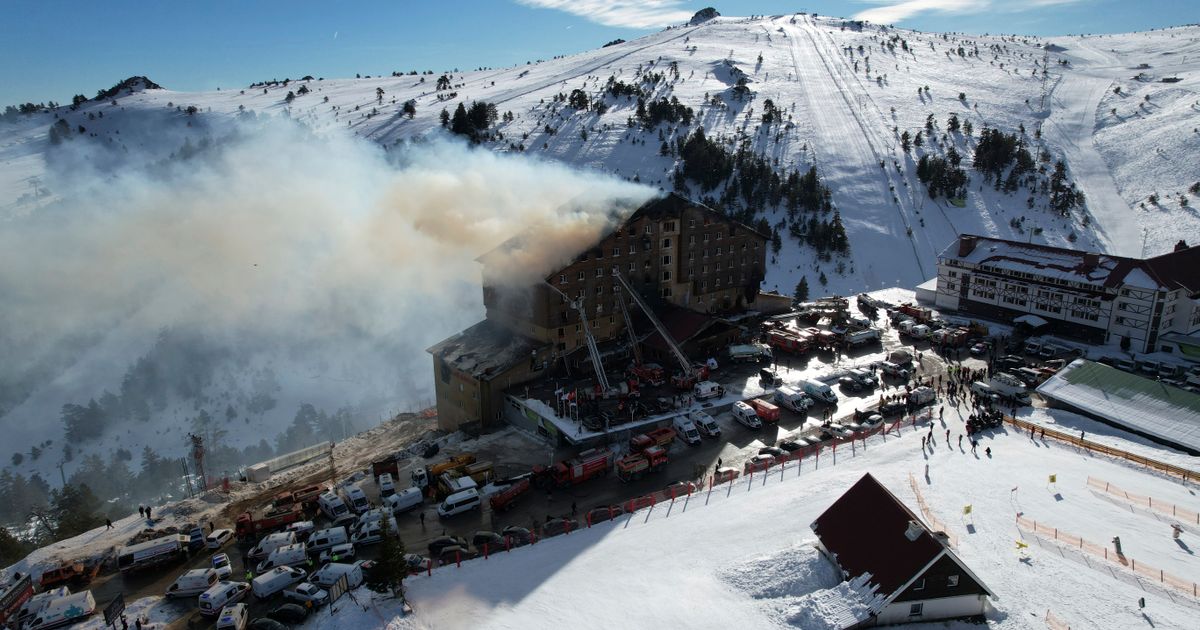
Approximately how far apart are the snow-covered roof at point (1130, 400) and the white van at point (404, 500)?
34818 mm

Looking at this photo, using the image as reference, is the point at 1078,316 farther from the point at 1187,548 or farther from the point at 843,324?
the point at 1187,548

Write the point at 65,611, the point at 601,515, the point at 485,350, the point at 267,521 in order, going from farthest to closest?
the point at 485,350
the point at 267,521
the point at 601,515
the point at 65,611

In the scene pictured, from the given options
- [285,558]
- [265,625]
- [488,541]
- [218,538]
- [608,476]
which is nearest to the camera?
[265,625]

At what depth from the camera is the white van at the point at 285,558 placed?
87.8 feet

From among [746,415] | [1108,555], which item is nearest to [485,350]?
[746,415]

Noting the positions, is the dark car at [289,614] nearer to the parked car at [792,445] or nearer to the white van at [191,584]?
the white van at [191,584]

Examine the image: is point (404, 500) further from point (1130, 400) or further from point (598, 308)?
point (1130, 400)

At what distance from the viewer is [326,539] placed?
92.4 feet

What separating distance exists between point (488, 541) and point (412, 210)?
39.8m

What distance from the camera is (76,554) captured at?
30734 millimetres

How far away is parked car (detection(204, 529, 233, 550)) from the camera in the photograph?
97.0ft

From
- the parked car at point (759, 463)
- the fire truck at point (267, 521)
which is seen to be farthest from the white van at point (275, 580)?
the parked car at point (759, 463)

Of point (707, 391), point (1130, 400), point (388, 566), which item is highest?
point (388, 566)

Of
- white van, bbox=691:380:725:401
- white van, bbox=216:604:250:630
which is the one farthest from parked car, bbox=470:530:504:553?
white van, bbox=691:380:725:401
